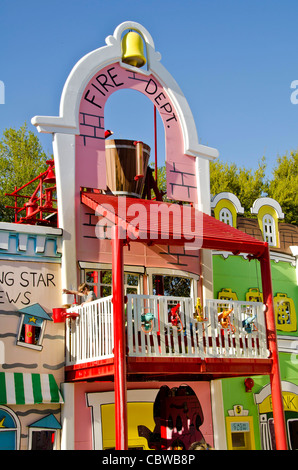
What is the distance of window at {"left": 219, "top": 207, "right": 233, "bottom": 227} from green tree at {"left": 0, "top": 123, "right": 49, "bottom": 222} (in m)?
15.4

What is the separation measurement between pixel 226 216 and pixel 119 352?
7.38 m

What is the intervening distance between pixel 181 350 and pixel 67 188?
473 centimetres

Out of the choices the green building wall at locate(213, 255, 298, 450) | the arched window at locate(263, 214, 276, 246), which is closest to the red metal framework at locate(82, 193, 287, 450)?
the green building wall at locate(213, 255, 298, 450)

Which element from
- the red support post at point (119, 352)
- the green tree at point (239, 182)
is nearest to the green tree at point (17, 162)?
the green tree at point (239, 182)

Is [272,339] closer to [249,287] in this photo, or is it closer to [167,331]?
[167,331]

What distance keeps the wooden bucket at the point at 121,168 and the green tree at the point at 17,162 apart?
51.7 feet

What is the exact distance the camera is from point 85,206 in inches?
650

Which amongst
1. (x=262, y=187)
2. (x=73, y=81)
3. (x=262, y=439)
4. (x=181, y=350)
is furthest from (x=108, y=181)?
(x=262, y=187)

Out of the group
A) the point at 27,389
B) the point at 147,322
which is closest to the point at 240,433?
the point at 147,322

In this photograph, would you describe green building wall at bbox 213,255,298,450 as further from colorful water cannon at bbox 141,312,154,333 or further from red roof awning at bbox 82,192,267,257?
colorful water cannon at bbox 141,312,154,333

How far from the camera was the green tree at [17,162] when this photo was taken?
109 ft

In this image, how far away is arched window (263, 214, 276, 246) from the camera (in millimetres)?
20516

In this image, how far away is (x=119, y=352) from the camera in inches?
537

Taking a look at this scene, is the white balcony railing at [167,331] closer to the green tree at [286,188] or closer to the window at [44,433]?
the window at [44,433]
